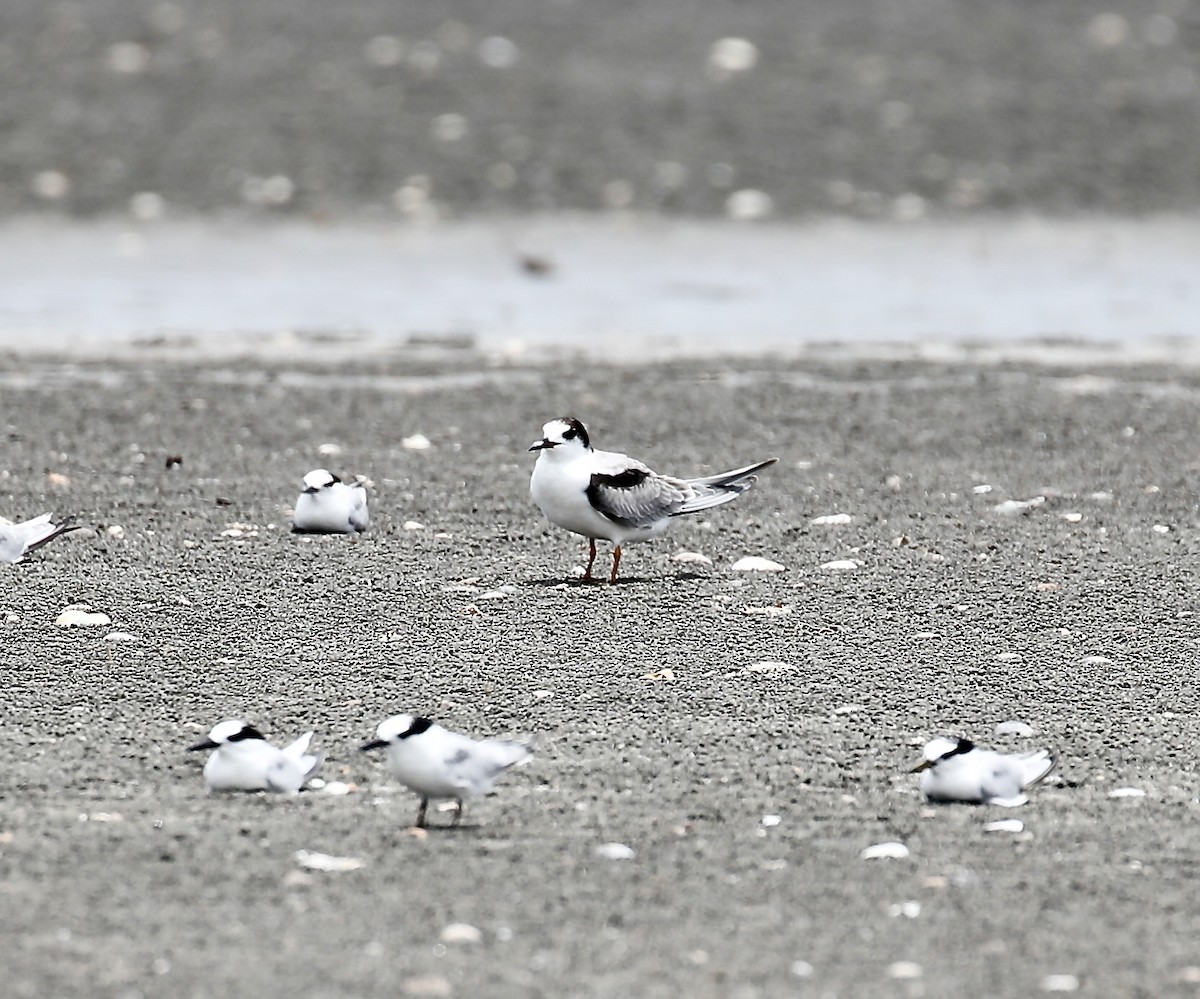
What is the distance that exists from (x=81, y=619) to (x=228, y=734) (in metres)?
1.81

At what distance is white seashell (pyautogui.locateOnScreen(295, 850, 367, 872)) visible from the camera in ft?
15.1

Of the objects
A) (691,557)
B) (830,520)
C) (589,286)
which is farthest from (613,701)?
(589,286)

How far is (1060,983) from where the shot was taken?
4020mm

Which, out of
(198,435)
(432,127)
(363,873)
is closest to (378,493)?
(198,435)

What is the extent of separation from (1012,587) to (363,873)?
135 inches

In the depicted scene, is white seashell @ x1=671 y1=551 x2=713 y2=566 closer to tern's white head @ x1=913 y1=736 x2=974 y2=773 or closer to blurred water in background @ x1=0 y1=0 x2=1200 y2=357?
tern's white head @ x1=913 y1=736 x2=974 y2=773

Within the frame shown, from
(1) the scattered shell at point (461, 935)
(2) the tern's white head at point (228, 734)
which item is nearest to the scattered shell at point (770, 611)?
(2) the tern's white head at point (228, 734)

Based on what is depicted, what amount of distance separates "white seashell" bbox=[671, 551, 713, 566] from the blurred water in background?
195 inches

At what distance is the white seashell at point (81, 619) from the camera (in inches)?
261

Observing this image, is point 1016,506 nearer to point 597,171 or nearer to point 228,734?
point 228,734

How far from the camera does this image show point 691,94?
19.9 meters

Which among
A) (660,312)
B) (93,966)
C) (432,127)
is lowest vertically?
(93,966)

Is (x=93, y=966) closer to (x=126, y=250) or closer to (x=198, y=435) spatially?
(x=198, y=435)

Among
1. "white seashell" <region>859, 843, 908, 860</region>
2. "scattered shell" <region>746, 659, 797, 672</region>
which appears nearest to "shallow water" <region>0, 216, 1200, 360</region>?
"scattered shell" <region>746, 659, 797, 672</region>
